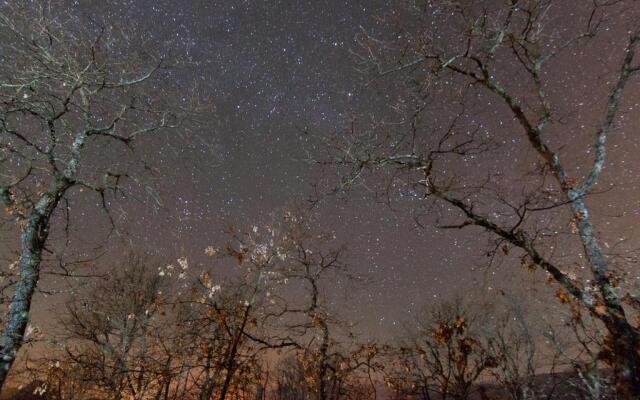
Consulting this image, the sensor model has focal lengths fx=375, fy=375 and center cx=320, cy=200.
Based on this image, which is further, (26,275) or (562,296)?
(26,275)

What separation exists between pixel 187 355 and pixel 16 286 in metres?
3.77

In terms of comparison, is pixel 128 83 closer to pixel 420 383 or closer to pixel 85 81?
pixel 85 81

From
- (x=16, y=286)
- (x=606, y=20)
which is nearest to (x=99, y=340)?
(x=16, y=286)

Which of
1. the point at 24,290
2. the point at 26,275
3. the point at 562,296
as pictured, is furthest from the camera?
the point at 24,290

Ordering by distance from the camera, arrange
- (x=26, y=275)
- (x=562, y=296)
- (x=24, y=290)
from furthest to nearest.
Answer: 1. (x=24, y=290)
2. (x=26, y=275)
3. (x=562, y=296)

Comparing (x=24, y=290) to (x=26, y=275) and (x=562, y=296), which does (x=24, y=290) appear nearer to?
(x=26, y=275)

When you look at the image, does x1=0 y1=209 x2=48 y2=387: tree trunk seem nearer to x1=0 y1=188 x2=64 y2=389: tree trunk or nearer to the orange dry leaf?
x1=0 y1=188 x2=64 y2=389: tree trunk

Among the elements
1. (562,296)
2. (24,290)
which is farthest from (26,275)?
(562,296)

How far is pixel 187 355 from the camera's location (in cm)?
644

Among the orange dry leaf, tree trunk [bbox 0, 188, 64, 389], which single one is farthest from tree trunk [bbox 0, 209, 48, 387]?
the orange dry leaf

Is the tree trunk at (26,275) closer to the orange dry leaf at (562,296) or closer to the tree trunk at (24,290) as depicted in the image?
the tree trunk at (24,290)

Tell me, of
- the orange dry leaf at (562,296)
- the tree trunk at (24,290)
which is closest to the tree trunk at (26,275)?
the tree trunk at (24,290)

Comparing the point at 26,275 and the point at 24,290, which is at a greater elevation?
the point at 26,275

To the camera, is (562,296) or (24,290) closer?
(562,296)
